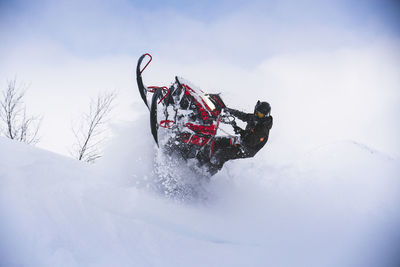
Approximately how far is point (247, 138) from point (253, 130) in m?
0.20

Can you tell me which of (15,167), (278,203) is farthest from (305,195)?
(15,167)

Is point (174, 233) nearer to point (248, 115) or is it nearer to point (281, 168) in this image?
point (248, 115)

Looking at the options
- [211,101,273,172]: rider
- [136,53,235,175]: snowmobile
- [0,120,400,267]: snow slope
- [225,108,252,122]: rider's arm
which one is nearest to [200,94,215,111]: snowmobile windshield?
[136,53,235,175]: snowmobile

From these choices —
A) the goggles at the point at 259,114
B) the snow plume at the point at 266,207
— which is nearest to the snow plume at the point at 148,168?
the snow plume at the point at 266,207

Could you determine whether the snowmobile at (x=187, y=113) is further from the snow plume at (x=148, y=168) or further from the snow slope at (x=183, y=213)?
the snow slope at (x=183, y=213)

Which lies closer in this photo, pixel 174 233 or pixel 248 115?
pixel 174 233

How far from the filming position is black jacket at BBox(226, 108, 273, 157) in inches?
161

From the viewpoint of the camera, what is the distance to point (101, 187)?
121 inches

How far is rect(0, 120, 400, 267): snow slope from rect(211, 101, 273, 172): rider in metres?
1.01

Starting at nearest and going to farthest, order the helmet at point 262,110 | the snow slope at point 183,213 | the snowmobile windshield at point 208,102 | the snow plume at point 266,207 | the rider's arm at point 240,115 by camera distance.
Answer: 1. the snow slope at point 183,213
2. the snow plume at point 266,207
3. the snowmobile windshield at point 208,102
4. the helmet at point 262,110
5. the rider's arm at point 240,115

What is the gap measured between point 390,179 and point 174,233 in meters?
7.83

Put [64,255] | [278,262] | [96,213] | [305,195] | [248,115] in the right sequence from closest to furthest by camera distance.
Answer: [64,255], [96,213], [278,262], [248,115], [305,195]

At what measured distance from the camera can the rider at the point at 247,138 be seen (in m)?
4.09

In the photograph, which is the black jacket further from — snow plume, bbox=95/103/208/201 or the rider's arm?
snow plume, bbox=95/103/208/201
